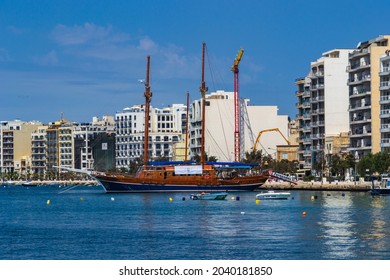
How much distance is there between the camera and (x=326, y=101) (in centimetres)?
18388

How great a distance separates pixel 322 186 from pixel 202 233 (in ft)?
308

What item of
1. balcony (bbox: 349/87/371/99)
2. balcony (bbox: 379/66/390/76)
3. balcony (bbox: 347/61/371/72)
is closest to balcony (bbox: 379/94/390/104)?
balcony (bbox: 379/66/390/76)

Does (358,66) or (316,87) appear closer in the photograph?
(358,66)

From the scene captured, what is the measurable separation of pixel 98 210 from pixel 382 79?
225ft

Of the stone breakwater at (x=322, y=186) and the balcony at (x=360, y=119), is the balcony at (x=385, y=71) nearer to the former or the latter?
the balcony at (x=360, y=119)

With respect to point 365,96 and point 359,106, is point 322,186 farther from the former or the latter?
point 365,96

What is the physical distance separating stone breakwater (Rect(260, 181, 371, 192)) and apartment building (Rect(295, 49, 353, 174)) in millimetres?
8607

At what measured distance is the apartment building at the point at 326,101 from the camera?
18312cm

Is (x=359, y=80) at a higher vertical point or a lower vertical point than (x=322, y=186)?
higher

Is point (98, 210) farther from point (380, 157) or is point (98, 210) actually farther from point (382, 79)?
point (382, 79)

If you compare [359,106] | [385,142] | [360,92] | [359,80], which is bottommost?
[385,142]

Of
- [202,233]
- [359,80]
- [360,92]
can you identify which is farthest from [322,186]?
[202,233]

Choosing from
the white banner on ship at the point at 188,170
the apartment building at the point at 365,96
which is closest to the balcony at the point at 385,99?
the apartment building at the point at 365,96

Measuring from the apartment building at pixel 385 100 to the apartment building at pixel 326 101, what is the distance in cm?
2287
